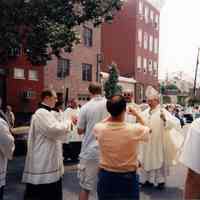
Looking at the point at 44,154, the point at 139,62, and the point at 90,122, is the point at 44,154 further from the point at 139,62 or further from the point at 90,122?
the point at 139,62

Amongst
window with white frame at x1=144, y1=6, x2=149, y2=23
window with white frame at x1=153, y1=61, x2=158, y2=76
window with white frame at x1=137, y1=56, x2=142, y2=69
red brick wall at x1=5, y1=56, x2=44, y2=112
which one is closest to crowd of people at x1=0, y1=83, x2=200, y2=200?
red brick wall at x1=5, y1=56, x2=44, y2=112

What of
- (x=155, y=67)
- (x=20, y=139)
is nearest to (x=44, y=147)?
(x=20, y=139)

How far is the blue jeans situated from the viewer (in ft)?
11.8

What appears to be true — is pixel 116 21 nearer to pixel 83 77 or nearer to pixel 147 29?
pixel 147 29

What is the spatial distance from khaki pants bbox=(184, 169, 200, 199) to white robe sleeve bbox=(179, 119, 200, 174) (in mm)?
52

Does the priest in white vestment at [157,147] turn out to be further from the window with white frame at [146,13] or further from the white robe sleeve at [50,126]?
the window with white frame at [146,13]

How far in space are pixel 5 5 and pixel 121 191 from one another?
895 centimetres

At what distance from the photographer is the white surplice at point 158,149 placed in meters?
7.28

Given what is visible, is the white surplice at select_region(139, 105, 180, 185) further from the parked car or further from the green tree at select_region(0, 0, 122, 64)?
the green tree at select_region(0, 0, 122, 64)

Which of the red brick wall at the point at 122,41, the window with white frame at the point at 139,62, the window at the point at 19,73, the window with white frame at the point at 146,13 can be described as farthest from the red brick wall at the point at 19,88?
the window with white frame at the point at 146,13

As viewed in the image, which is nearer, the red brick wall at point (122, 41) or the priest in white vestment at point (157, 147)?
the priest in white vestment at point (157, 147)

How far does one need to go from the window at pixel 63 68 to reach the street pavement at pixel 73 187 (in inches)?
728

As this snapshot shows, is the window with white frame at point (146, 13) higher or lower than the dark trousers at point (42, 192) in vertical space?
higher

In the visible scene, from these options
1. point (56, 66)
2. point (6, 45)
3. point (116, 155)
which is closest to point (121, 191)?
point (116, 155)
